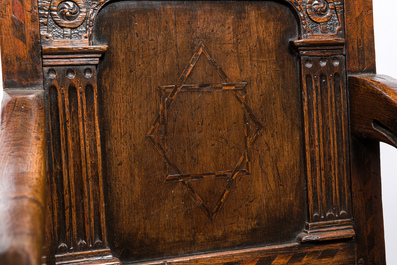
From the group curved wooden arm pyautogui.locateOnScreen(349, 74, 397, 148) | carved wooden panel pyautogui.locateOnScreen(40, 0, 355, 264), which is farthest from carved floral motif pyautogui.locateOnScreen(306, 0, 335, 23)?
curved wooden arm pyautogui.locateOnScreen(349, 74, 397, 148)

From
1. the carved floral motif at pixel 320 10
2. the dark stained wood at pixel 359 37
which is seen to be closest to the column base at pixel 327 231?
the dark stained wood at pixel 359 37

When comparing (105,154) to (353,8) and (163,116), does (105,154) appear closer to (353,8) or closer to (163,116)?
(163,116)

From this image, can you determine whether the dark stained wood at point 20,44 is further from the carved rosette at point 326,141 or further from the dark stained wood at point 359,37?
the dark stained wood at point 359,37

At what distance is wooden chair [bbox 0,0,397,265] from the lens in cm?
126

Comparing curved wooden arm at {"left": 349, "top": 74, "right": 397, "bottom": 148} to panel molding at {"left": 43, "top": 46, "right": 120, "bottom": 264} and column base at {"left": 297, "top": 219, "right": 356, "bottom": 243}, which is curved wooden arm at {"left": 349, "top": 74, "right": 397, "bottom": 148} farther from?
panel molding at {"left": 43, "top": 46, "right": 120, "bottom": 264}

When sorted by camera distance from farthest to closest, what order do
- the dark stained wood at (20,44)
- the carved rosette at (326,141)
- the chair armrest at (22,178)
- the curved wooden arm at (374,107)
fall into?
the carved rosette at (326,141)
the curved wooden arm at (374,107)
the dark stained wood at (20,44)
the chair armrest at (22,178)

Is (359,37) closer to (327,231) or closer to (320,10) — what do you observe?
(320,10)

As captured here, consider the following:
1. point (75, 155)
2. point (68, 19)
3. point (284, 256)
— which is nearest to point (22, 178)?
point (75, 155)

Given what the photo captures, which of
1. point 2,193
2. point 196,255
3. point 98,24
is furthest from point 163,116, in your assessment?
point 2,193

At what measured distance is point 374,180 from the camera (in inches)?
59.6

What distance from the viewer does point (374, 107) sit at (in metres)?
1.39

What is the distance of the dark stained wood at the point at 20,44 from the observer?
4.01 feet

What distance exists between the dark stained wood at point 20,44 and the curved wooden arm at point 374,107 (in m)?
0.87

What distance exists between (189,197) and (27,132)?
50 centimetres
